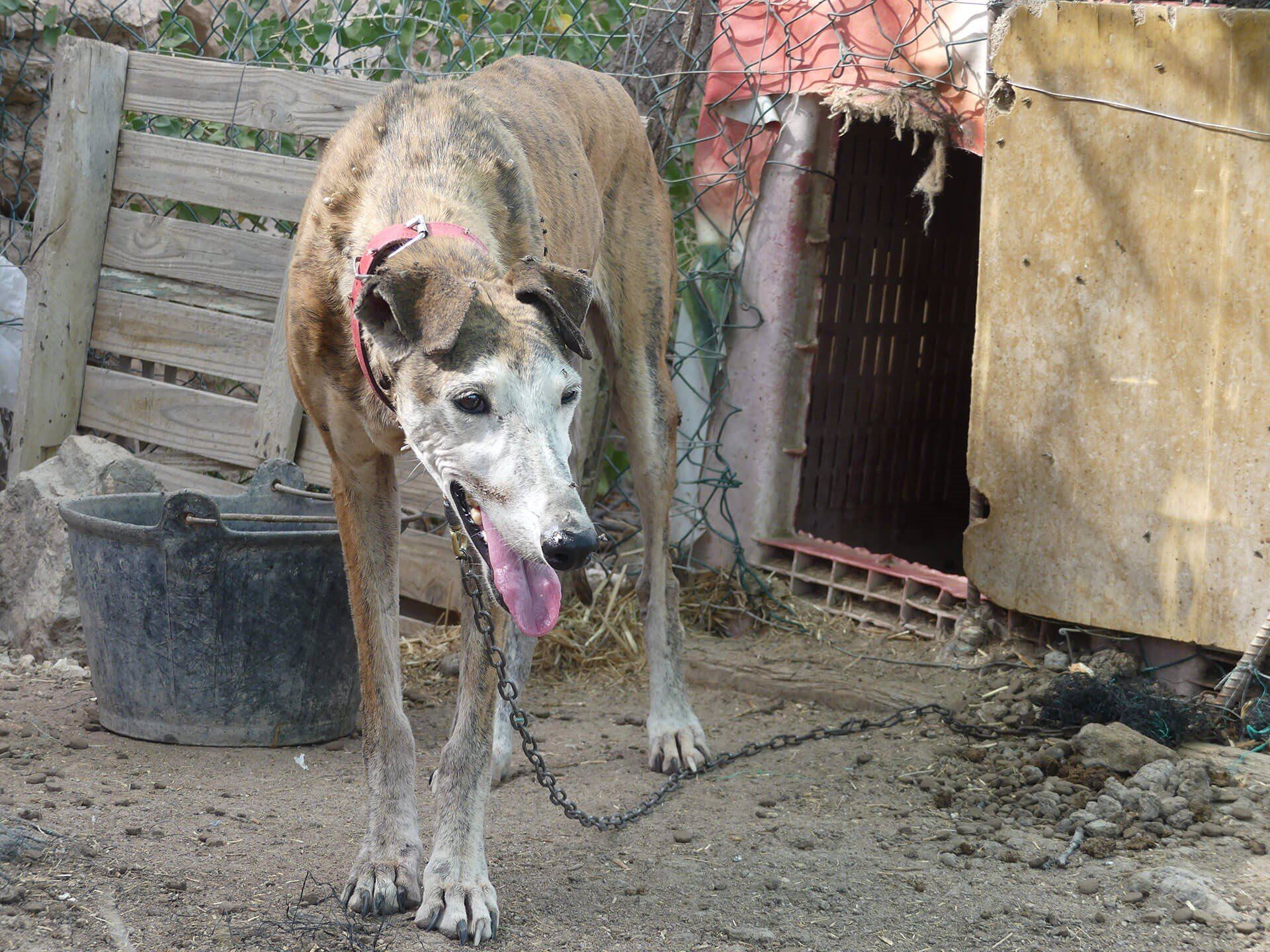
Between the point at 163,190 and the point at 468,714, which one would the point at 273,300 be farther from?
the point at 468,714

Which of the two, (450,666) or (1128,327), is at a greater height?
(1128,327)

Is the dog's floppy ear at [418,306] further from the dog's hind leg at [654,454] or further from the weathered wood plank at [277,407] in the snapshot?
the weathered wood plank at [277,407]

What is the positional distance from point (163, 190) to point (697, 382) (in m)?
2.26

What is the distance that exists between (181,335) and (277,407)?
57 cm

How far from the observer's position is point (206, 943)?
7.98ft

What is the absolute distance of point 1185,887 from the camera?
2.80m

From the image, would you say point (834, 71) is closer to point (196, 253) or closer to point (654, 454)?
point (654, 454)

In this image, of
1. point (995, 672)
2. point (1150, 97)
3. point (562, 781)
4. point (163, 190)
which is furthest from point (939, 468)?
point (163, 190)

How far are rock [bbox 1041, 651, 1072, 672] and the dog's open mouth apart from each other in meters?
2.41

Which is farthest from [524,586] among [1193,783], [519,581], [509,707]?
[1193,783]

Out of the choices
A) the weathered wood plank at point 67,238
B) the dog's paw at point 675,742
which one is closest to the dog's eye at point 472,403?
the dog's paw at point 675,742

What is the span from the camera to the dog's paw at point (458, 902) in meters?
2.58

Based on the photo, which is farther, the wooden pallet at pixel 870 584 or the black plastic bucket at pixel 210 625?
the wooden pallet at pixel 870 584

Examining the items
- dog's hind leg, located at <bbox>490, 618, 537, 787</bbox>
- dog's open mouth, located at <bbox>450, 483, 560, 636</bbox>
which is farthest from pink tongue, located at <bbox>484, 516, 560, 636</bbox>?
dog's hind leg, located at <bbox>490, 618, 537, 787</bbox>
